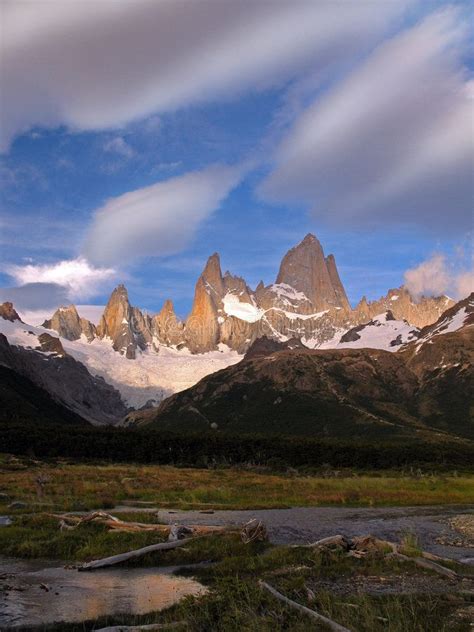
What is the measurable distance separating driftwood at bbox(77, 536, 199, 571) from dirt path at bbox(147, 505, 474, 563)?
22.4 feet

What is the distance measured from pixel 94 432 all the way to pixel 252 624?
13472cm

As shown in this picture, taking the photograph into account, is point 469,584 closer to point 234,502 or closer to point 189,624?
point 189,624

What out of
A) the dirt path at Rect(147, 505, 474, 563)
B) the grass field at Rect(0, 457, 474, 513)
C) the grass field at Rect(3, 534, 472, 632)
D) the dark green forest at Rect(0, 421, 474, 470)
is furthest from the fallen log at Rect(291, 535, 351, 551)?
the dark green forest at Rect(0, 421, 474, 470)

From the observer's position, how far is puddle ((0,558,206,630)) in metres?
17.9

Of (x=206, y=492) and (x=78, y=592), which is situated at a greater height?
(x=78, y=592)

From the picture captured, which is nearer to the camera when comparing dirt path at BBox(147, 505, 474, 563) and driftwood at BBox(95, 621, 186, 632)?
driftwood at BBox(95, 621, 186, 632)

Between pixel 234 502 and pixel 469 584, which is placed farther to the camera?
pixel 234 502

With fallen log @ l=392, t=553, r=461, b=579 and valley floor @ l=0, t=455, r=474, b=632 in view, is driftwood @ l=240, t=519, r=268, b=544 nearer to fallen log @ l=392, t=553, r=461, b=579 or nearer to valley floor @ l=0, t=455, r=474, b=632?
valley floor @ l=0, t=455, r=474, b=632

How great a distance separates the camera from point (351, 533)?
36281mm

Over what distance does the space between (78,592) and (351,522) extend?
1018 inches

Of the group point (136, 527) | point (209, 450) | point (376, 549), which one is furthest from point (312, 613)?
point (209, 450)

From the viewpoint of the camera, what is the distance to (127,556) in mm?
25188

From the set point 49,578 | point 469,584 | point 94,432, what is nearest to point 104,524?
point 49,578

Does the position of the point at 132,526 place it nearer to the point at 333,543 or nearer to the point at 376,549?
the point at 333,543
